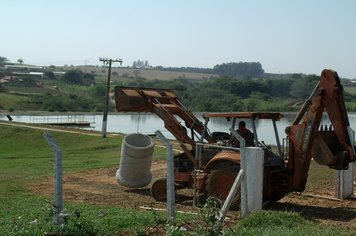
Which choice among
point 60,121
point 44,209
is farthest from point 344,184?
point 60,121

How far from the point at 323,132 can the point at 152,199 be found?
15.9 feet

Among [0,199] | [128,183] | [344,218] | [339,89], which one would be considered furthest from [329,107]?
[0,199]

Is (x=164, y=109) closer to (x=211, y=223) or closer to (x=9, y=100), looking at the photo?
(x=211, y=223)

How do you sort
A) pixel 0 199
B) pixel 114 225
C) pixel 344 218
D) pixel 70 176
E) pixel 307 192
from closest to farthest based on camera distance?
1. pixel 114 225
2. pixel 344 218
3. pixel 0 199
4. pixel 307 192
5. pixel 70 176

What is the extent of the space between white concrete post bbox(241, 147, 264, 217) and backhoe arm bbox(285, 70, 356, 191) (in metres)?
1.70

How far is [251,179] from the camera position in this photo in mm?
11164

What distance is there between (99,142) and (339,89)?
28230 mm

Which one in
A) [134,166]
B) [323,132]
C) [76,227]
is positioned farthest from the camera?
[134,166]

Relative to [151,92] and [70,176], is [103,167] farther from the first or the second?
[151,92]

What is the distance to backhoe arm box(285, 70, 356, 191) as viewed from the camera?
12.2m

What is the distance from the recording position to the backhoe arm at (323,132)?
12227 mm

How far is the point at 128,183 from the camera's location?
16.4m

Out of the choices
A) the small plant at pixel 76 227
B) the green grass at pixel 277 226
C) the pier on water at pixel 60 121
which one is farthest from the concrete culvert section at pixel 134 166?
the pier on water at pixel 60 121

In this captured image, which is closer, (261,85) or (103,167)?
(103,167)
